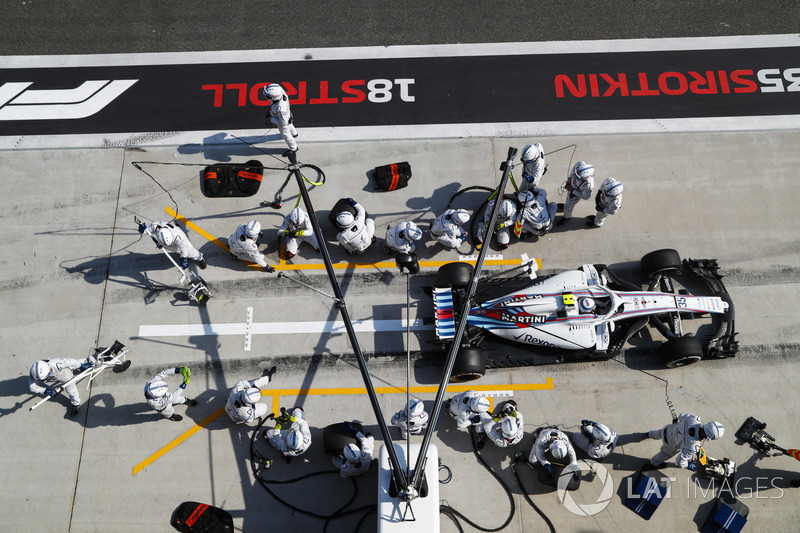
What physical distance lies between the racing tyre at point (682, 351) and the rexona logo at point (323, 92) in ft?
25.5

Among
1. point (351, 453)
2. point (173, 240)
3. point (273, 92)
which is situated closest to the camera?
point (351, 453)

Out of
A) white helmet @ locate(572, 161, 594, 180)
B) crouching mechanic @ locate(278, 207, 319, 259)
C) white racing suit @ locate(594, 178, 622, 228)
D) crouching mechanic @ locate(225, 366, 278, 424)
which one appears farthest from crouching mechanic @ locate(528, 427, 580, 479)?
crouching mechanic @ locate(278, 207, 319, 259)

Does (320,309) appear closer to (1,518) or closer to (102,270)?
(102,270)

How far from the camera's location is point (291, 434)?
9.55 meters

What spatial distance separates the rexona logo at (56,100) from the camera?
13531 millimetres

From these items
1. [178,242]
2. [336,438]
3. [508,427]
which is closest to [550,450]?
[508,427]

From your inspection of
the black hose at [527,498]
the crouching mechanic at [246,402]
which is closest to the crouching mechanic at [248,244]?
the crouching mechanic at [246,402]

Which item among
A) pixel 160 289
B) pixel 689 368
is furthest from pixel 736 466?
pixel 160 289

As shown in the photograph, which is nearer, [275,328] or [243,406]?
[243,406]

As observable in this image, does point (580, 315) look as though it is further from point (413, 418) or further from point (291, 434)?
point (291, 434)

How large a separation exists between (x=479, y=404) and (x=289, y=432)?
3.21m

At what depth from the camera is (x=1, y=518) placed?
10094 mm

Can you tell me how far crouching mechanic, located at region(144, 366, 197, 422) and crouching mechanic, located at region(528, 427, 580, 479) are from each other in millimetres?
5981

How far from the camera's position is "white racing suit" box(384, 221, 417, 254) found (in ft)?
36.1
